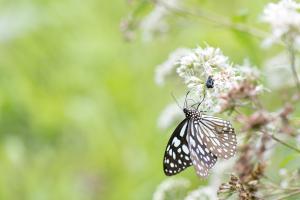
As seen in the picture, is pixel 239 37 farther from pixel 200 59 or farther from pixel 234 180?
pixel 234 180

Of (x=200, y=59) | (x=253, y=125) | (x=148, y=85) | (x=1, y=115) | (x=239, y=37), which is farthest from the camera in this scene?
(x=148, y=85)

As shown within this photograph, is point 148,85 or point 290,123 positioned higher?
point 148,85

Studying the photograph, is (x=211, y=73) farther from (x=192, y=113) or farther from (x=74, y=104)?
(x=74, y=104)

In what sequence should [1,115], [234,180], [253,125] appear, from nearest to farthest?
[253,125] < [234,180] < [1,115]

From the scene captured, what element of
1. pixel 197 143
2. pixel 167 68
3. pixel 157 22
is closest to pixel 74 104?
pixel 157 22

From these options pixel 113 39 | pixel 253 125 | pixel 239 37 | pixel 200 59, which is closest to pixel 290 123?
pixel 253 125

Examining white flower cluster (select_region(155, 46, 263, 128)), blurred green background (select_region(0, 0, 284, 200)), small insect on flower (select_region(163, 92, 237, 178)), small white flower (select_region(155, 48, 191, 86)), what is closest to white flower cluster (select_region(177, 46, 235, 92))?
white flower cluster (select_region(155, 46, 263, 128))
